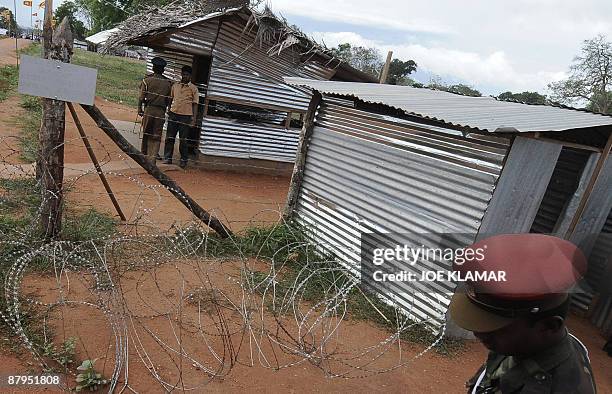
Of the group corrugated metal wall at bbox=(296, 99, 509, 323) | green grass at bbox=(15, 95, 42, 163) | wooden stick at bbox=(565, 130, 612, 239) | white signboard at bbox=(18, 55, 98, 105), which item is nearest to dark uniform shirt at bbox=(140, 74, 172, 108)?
green grass at bbox=(15, 95, 42, 163)

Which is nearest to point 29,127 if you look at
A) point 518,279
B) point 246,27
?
point 246,27

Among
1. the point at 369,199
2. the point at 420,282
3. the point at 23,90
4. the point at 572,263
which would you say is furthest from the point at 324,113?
the point at 572,263

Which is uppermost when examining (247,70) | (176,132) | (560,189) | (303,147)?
(247,70)

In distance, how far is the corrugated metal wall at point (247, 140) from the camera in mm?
9719

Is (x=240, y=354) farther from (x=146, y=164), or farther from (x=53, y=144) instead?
(x=53, y=144)

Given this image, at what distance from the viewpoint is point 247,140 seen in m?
10.2

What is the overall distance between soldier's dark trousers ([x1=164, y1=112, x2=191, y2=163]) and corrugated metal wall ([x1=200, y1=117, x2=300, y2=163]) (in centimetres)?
37

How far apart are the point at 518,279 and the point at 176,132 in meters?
8.76

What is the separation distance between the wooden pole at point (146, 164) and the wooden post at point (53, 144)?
290 millimetres

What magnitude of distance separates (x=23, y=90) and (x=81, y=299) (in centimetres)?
185

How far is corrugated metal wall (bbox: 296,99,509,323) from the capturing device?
4.38 metres

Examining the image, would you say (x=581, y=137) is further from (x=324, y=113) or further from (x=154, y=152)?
(x=154, y=152)

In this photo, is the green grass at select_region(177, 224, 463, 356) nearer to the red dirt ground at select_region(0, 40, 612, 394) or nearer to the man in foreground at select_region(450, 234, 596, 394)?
the red dirt ground at select_region(0, 40, 612, 394)

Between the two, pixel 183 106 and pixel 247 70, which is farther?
pixel 247 70
